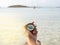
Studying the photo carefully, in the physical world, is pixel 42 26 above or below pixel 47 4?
below

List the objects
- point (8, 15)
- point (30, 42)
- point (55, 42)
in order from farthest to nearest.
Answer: point (8, 15) < point (55, 42) < point (30, 42)

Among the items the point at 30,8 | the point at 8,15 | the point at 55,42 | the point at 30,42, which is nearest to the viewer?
the point at 30,42

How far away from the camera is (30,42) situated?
1.01m

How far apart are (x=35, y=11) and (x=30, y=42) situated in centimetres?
80

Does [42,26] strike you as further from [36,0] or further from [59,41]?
[36,0]

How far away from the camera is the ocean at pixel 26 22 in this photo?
119 centimetres

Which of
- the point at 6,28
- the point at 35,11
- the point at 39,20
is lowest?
the point at 6,28

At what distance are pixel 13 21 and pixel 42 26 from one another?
1.08 feet

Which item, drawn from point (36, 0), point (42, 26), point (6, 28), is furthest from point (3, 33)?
point (36, 0)

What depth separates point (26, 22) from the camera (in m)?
1.46

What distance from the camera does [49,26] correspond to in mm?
1390

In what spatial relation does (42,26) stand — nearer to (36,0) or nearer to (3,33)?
(3,33)

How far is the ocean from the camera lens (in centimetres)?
119

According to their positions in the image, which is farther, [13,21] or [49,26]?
[13,21]
